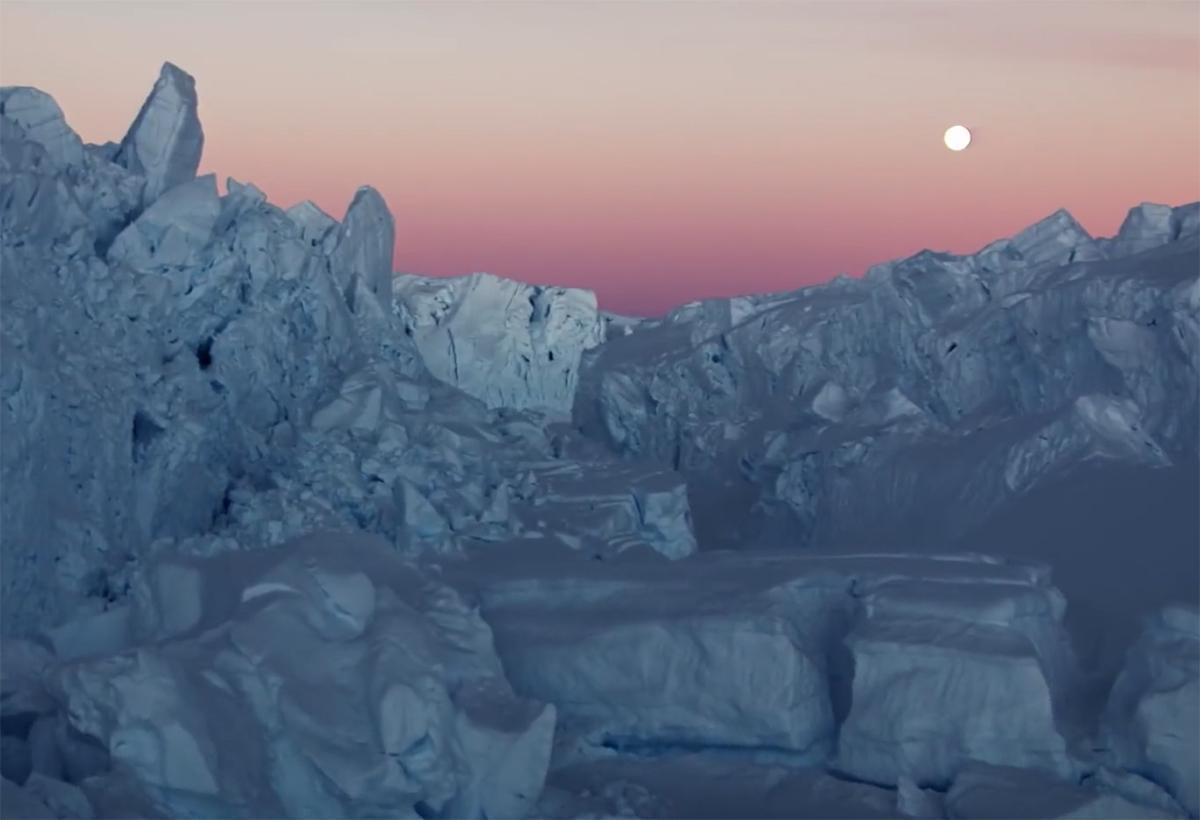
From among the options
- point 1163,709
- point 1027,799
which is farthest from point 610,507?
point 1027,799

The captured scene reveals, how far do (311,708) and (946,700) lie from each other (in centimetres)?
321

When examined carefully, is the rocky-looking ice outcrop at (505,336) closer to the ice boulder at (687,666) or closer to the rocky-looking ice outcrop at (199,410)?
the rocky-looking ice outcrop at (199,410)

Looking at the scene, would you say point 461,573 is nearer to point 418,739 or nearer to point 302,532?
point 302,532

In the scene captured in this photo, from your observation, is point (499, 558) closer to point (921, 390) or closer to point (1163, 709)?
point (1163, 709)

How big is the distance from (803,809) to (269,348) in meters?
5.42

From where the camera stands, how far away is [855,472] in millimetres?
13797

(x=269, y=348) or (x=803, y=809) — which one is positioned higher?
(x=269, y=348)

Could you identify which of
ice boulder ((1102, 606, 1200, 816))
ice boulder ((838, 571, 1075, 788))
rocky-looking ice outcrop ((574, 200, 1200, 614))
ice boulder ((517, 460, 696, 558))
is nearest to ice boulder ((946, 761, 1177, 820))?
ice boulder ((838, 571, 1075, 788))

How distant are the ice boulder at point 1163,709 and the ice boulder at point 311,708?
3.06 meters

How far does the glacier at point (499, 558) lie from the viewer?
820 cm

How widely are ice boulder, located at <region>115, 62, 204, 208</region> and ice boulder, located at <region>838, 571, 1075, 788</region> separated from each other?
6.33 m

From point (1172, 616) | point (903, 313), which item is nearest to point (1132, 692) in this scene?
point (1172, 616)

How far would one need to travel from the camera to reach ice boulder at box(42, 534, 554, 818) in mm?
7691

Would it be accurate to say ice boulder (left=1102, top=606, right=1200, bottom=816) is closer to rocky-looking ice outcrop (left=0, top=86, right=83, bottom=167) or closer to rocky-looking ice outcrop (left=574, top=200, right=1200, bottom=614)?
rocky-looking ice outcrop (left=574, top=200, right=1200, bottom=614)
